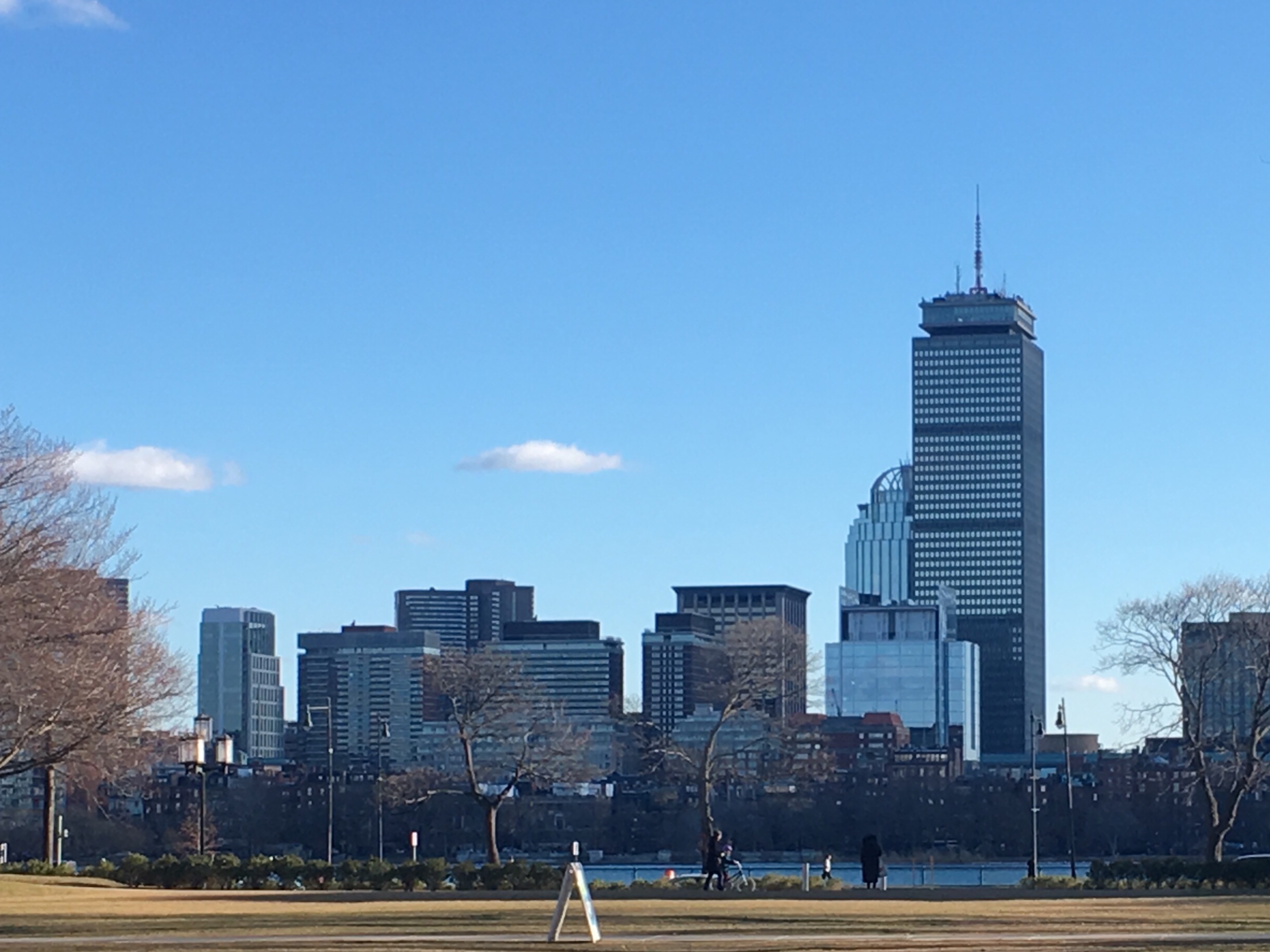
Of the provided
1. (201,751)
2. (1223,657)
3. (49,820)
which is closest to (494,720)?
(201,751)

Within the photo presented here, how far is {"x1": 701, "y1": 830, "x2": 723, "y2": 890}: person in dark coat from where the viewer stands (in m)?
51.0

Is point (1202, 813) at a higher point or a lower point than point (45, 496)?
lower

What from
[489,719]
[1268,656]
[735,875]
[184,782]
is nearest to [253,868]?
[735,875]

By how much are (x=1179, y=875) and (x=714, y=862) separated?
575 inches

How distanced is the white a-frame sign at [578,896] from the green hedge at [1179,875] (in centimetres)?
2835

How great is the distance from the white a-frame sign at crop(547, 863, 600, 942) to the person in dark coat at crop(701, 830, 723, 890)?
21.5m

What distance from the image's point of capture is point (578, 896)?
29672 mm

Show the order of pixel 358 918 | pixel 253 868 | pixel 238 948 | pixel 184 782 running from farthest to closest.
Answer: pixel 184 782 → pixel 253 868 → pixel 358 918 → pixel 238 948

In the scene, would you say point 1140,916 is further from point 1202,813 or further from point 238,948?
point 1202,813

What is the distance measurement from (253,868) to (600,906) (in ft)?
51.4

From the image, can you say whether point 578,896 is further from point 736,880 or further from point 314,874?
point 314,874

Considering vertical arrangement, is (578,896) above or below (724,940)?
above

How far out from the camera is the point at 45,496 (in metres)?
50.0

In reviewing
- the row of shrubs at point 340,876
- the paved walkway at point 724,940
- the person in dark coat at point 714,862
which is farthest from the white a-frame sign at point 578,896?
the row of shrubs at point 340,876
